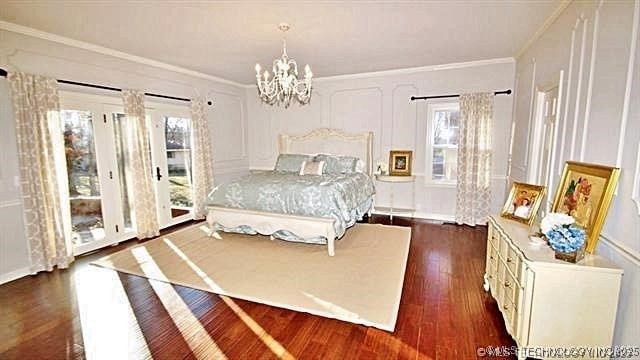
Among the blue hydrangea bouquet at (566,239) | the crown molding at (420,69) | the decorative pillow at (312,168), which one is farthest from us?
the decorative pillow at (312,168)

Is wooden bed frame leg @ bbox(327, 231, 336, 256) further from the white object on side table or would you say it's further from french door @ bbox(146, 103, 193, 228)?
french door @ bbox(146, 103, 193, 228)

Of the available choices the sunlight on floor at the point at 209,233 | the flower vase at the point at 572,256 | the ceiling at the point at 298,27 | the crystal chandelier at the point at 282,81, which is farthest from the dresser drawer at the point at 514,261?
the sunlight on floor at the point at 209,233

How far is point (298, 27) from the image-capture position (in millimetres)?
3367

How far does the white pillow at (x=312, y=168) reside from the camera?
539 centimetres

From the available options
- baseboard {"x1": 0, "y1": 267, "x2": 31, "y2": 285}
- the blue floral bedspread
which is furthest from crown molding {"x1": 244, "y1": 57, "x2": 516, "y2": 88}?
baseboard {"x1": 0, "y1": 267, "x2": 31, "y2": 285}

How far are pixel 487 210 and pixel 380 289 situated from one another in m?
3.30

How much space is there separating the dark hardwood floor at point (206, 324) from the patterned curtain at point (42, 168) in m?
0.39

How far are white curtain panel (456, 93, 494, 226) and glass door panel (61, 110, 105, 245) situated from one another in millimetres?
5687

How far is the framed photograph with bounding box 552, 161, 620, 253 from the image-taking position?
184 centimetres

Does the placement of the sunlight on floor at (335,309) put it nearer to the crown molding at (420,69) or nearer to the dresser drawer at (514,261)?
the dresser drawer at (514,261)

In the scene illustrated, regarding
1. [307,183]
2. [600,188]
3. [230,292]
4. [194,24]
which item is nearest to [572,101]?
[600,188]

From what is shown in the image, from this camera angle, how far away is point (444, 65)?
523 cm

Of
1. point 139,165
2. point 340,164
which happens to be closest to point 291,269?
point 340,164

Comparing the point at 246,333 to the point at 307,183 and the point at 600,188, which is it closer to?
the point at 307,183
